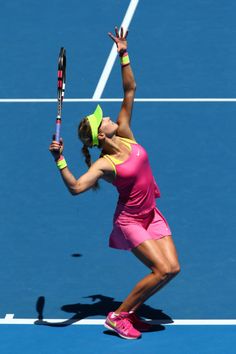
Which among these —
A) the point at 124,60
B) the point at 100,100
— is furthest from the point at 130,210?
the point at 100,100

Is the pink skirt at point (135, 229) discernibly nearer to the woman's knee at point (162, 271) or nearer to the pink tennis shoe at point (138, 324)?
the woman's knee at point (162, 271)

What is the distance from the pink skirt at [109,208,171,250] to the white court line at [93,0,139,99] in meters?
5.99

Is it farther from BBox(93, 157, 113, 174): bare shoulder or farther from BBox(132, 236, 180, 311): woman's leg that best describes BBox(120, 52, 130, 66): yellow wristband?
BBox(132, 236, 180, 311): woman's leg

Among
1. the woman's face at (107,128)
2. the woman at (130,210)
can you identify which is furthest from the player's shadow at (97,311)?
the woman's face at (107,128)

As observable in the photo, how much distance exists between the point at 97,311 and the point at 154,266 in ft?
3.84

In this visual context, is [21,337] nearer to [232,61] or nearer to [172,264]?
[172,264]

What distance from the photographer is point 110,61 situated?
19.2 meters

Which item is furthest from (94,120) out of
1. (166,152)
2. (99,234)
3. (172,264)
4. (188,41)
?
(188,41)

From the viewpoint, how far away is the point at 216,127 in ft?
55.5

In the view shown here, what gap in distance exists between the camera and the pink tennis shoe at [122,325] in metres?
12.0

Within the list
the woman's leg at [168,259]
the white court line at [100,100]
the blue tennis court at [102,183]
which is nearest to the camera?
the woman's leg at [168,259]

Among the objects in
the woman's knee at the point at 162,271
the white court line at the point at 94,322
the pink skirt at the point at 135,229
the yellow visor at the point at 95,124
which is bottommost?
the white court line at the point at 94,322

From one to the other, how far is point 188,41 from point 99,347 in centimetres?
903

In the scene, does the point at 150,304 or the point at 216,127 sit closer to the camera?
the point at 150,304
